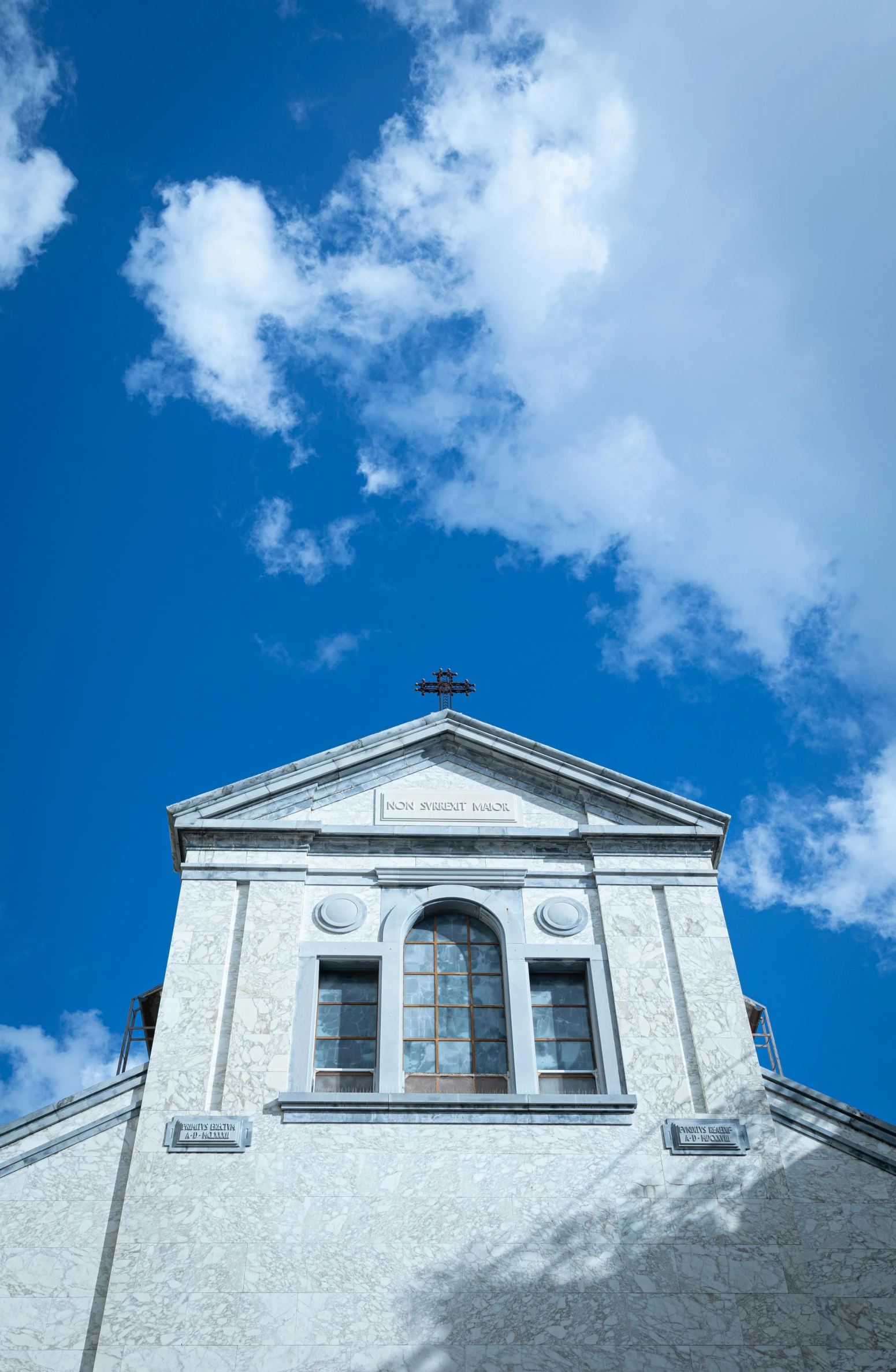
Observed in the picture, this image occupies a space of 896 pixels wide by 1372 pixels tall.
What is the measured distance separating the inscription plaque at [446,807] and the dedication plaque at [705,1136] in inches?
207

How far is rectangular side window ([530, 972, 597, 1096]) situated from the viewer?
610 inches

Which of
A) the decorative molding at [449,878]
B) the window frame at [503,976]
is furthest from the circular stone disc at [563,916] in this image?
the decorative molding at [449,878]

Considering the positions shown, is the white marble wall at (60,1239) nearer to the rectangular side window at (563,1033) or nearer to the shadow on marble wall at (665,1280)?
the shadow on marble wall at (665,1280)

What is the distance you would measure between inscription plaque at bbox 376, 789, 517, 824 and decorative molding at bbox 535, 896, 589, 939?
65.6 inches

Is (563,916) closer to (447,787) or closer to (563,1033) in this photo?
(563,1033)

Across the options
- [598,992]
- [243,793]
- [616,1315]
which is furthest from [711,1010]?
[243,793]

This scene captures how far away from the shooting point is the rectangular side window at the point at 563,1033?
1549cm

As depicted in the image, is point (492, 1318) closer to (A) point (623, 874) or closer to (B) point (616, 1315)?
(B) point (616, 1315)

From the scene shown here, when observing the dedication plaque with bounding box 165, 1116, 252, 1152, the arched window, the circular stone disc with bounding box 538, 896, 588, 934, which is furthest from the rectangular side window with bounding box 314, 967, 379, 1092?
the circular stone disc with bounding box 538, 896, 588, 934

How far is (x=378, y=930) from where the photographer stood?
16750mm

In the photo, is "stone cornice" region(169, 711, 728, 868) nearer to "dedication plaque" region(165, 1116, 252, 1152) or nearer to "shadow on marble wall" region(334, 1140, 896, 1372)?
"dedication plaque" region(165, 1116, 252, 1152)

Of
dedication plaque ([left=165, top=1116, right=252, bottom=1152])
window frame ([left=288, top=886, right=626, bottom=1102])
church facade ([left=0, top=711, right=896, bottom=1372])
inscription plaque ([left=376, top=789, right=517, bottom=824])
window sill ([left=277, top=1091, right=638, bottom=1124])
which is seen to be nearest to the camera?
church facade ([left=0, top=711, right=896, bottom=1372])

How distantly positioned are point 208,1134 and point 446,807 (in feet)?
20.2

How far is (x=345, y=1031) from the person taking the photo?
1588 centimetres
